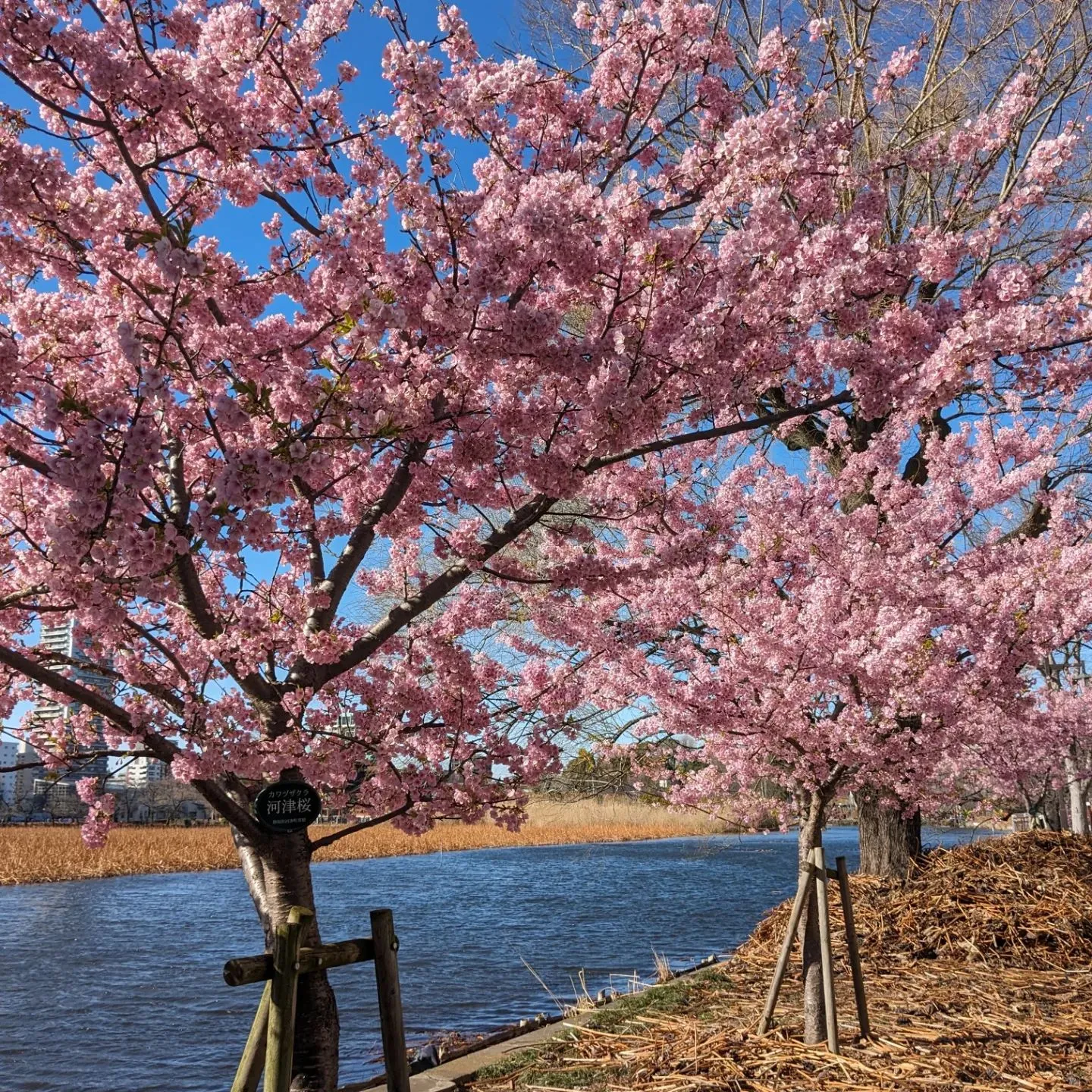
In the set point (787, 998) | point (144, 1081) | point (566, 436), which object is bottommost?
point (144, 1081)

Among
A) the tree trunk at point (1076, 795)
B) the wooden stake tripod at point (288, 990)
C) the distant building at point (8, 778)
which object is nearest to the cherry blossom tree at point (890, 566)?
the wooden stake tripod at point (288, 990)

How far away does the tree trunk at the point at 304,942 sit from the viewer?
422 centimetres

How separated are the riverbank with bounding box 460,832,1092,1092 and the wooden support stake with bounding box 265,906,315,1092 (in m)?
2.17

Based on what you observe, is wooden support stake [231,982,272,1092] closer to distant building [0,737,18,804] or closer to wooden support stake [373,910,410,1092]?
wooden support stake [373,910,410,1092]

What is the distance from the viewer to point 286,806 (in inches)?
167

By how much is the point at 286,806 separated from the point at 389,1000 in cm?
104

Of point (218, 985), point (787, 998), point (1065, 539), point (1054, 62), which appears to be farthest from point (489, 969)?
point (1054, 62)

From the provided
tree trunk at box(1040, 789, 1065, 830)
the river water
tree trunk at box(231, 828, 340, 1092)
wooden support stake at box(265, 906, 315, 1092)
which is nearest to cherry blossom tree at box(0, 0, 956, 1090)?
tree trunk at box(231, 828, 340, 1092)

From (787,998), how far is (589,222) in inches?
218

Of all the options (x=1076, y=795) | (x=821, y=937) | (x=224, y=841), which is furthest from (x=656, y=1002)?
(x=224, y=841)

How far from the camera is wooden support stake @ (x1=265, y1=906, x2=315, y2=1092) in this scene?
3.15 metres

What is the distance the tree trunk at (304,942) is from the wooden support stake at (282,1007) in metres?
0.77

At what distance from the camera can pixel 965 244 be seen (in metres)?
6.01

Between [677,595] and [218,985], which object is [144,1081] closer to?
[218,985]
